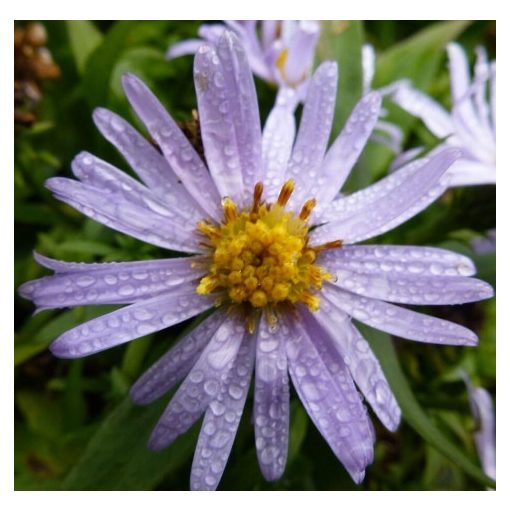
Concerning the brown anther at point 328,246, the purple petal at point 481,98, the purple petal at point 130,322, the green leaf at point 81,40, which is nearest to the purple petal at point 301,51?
the purple petal at point 481,98

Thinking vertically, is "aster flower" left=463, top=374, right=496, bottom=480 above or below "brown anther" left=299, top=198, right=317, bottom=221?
below

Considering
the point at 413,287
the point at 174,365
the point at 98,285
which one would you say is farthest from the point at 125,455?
the point at 413,287

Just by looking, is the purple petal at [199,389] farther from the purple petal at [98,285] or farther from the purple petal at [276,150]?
the purple petal at [276,150]

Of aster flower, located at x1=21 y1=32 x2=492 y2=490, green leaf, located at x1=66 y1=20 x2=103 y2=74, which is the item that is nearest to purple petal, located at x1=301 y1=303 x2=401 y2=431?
aster flower, located at x1=21 y1=32 x2=492 y2=490

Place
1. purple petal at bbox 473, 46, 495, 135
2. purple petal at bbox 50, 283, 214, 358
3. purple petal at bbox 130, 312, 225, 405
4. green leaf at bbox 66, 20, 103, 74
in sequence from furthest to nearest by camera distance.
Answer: green leaf at bbox 66, 20, 103, 74
purple petal at bbox 473, 46, 495, 135
purple petal at bbox 130, 312, 225, 405
purple petal at bbox 50, 283, 214, 358

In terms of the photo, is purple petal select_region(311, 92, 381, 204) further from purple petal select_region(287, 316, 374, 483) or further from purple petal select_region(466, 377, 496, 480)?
purple petal select_region(466, 377, 496, 480)

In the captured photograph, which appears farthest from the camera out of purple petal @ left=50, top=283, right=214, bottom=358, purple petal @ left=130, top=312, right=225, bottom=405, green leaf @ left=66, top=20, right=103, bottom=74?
green leaf @ left=66, top=20, right=103, bottom=74

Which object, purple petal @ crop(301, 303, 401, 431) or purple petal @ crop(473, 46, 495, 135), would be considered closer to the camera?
purple petal @ crop(301, 303, 401, 431)
